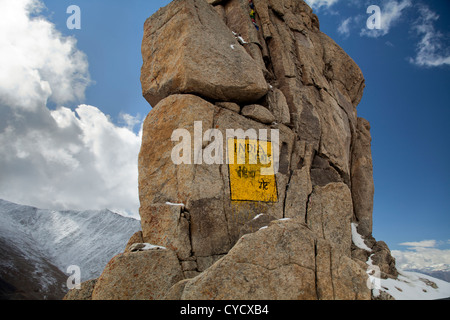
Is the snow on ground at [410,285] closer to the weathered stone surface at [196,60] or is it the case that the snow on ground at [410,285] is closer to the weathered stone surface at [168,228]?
the weathered stone surface at [168,228]

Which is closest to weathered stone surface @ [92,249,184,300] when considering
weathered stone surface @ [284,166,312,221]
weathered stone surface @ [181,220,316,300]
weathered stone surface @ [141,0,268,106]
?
weathered stone surface @ [181,220,316,300]

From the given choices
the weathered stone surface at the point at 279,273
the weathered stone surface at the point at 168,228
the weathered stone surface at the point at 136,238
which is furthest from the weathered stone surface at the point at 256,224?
the weathered stone surface at the point at 136,238

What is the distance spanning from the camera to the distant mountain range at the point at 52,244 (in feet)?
155

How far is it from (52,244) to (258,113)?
220ft

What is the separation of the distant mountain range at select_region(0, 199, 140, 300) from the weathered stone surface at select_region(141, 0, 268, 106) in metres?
43.6

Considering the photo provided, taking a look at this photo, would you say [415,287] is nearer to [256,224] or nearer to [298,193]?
[298,193]

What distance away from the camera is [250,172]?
481 inches

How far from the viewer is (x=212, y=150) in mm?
11953

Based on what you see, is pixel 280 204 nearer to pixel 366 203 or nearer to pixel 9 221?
pixel 366 203

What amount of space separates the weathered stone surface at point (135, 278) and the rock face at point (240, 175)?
0.10ft

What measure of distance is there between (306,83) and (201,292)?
1459cm

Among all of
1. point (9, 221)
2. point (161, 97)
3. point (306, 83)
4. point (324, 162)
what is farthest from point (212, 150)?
point (9, 221)

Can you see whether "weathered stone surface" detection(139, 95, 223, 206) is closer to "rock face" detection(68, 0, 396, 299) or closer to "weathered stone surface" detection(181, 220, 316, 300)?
"rock face" detection(68, 0, 396, 299)

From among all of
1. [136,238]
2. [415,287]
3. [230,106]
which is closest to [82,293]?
[136,238]
